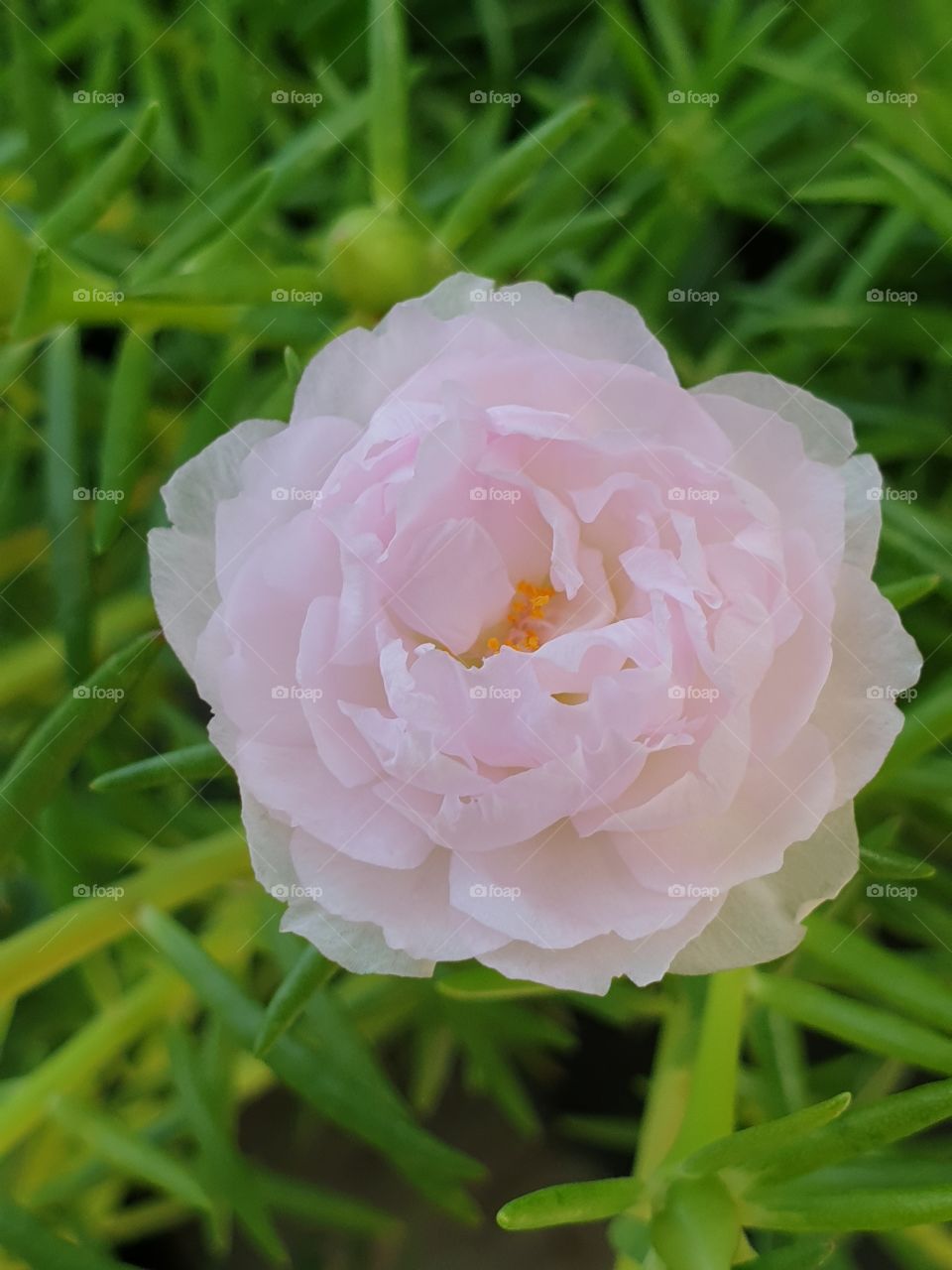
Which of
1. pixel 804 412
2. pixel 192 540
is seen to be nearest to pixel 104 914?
pixel 192 540

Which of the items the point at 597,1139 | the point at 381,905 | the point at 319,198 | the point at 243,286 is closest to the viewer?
the point at 381,905

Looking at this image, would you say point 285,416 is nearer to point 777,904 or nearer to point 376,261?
point 376,261

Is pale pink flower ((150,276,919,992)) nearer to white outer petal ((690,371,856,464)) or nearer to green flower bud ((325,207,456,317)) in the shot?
white outer petal ((690,371,856,464))

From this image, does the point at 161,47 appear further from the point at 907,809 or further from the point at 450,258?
the point at 907,809

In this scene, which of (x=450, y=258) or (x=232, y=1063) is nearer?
(x=450, y=258)

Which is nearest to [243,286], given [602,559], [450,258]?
[450,258]

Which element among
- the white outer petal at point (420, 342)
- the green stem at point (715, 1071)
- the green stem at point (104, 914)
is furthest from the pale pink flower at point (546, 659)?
the green stem at point (104, 914)

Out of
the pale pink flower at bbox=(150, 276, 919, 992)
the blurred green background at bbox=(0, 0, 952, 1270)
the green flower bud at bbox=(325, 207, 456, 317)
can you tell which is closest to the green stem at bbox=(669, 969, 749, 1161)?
the blurred green background at bbox=(0, 0, 952, 1270)
